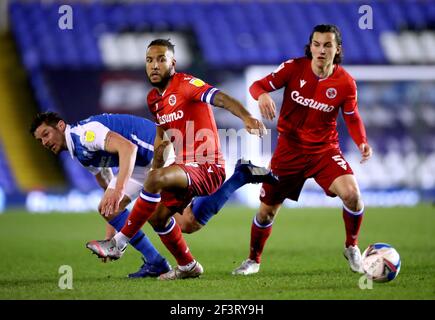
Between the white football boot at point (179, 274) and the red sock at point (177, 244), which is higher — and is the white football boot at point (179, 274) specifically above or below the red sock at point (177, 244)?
below

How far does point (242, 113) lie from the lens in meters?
6.87

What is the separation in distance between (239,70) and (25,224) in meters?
7.51

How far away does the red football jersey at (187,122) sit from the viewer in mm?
7680

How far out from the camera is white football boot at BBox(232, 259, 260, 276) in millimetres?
8297

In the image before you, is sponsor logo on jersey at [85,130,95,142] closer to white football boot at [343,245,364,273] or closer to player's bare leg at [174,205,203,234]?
player's bare leg at [174,205,203,234]

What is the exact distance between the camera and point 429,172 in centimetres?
1978

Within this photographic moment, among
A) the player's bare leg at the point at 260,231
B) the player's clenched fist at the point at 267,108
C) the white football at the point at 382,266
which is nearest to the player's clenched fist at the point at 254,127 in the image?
the player's clenched fist at the point at 267,108

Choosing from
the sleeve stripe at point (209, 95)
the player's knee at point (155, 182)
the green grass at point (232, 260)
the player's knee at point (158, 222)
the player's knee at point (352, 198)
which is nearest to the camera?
the green grass at point (232, 260)

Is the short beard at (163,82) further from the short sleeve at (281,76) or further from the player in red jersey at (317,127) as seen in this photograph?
the short sleeve at (281,76)

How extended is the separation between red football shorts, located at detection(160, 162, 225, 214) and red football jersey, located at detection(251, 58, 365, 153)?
1048mm

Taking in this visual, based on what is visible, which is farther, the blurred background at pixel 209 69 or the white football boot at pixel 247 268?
the blurred background at pixel 209 69
